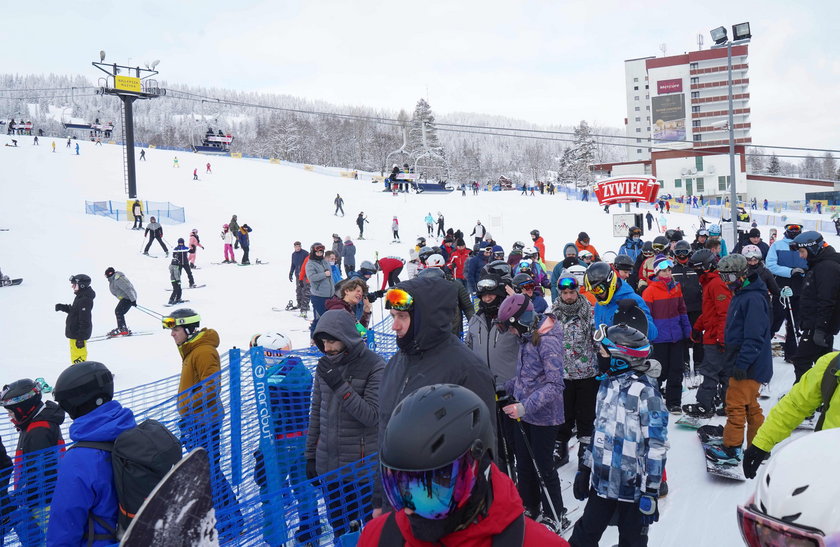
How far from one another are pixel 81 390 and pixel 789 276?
981cm

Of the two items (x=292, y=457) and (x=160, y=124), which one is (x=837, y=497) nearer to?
(x=292, y=457)

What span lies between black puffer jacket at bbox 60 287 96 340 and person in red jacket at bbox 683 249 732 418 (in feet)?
30.4

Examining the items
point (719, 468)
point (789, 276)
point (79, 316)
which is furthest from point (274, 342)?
point (789, 276)

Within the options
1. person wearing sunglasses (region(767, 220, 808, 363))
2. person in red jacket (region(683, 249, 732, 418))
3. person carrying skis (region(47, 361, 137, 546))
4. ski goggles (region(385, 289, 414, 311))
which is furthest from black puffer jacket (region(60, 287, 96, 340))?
person wearing sunglasses (region(767, 220, 808, 363))

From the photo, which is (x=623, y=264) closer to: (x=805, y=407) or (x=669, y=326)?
(x=669, y=326)

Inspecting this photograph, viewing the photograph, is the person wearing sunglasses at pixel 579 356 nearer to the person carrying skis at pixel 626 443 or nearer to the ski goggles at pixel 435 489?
the person carrying skis at pixel 626 443

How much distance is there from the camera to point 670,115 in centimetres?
9250

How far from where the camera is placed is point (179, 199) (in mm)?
37906

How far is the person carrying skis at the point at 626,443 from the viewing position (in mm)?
3182

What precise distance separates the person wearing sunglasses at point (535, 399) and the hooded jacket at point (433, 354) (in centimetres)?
133

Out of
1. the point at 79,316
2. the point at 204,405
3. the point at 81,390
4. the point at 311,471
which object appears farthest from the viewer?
the point at 79,316

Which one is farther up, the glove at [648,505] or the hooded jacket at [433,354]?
the hooded jacket at [433,354]

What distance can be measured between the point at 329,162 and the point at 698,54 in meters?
70.6

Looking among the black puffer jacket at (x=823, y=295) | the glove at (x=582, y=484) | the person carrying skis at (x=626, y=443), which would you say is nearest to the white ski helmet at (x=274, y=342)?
the glove at (x=582, y=484)
